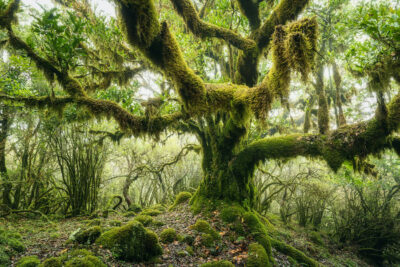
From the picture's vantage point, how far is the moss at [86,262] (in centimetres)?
320

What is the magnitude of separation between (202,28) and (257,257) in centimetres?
557

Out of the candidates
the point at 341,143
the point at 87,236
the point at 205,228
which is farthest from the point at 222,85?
the point at 87,236

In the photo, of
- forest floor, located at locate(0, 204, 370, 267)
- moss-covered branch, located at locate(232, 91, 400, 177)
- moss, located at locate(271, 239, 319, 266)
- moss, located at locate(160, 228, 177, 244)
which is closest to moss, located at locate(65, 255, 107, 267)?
forest floor, located at locate(0, 204, 370, 267)

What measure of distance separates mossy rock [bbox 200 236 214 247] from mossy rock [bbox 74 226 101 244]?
2406 mm

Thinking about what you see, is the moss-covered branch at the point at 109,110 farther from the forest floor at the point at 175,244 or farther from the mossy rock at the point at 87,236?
the forest floor at the point at 175,244

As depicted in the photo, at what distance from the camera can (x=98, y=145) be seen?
780 cm

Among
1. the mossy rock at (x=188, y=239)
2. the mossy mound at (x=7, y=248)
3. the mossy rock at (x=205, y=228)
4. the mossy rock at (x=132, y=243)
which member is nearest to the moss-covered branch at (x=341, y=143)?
the mossy rock at (x=205, y=228)

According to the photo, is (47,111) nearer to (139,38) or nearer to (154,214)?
(139,38)

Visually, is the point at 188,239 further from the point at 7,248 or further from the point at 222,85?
the point at 222,85

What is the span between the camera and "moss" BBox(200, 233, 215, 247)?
491cm

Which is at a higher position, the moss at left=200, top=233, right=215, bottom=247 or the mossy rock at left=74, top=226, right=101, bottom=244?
the mossy rock at left=74, top=226, right=101, bottom=244

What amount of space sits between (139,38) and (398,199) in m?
11.5

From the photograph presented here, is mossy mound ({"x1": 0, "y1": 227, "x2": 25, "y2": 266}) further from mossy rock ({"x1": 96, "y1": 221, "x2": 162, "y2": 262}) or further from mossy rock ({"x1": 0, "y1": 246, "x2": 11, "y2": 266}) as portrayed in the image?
mossy rock ({"x1": 96, "y1": 221, "x2": 162, "y2": 262})

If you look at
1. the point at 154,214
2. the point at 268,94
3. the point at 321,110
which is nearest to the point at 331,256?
the point at 321,110
